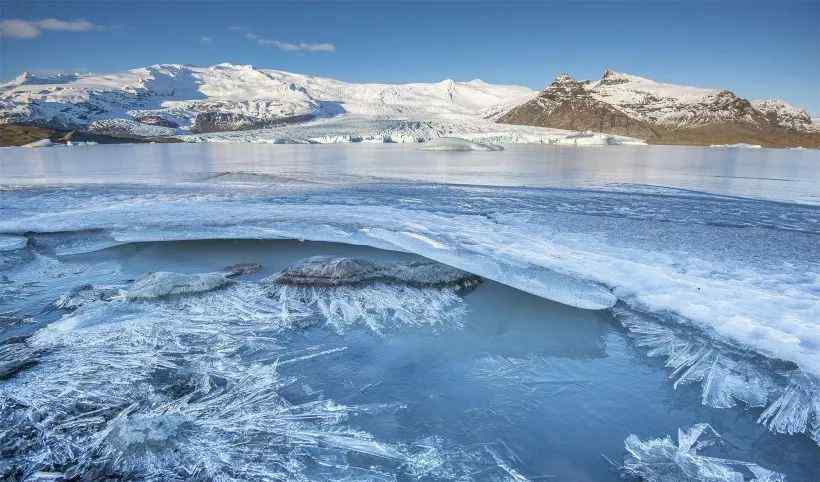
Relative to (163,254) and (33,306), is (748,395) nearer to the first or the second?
(33,306)

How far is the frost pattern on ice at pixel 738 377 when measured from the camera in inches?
96.5

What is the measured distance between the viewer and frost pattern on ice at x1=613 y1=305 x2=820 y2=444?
245cm

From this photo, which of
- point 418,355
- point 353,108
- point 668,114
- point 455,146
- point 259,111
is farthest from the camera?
Result: point 668,114

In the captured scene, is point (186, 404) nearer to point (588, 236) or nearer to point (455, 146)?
point (588, 236)

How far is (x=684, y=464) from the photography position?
213 centimetres

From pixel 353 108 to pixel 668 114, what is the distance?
97747 millimetres

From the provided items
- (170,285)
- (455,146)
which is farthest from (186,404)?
(455,146)

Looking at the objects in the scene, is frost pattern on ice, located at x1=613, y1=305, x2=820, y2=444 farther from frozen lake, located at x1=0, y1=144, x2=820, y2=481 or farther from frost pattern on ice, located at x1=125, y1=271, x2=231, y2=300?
frost pattern on ice, located at x1=125, y1=271, x2=231, y2=300

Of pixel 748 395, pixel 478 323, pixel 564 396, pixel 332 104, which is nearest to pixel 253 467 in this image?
pixel 564 396

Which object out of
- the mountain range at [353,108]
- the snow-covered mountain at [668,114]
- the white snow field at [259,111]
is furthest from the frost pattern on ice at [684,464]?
the snow-covered mountain at [668,114]

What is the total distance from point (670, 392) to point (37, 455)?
3.35m

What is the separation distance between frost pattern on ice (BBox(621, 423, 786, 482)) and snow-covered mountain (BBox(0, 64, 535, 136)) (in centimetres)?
7424

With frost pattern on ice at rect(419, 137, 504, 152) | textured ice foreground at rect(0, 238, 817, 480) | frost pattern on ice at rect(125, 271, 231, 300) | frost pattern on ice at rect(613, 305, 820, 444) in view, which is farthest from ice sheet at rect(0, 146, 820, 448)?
frost pattern on ice at rect(419, 137, 504, 152)

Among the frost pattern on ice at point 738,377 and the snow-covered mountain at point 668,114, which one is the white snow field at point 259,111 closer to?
the snow-covered mountain at point 668,114
